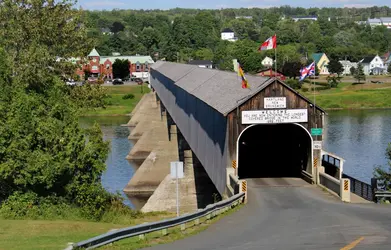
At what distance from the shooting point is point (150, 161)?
55.6m

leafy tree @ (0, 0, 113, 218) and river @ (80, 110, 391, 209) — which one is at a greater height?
leafy tree @ (0, 0, 113, 218)

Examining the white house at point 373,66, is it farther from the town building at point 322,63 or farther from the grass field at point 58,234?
the grass field at point 58,234

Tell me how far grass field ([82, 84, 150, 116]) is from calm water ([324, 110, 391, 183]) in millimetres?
36750

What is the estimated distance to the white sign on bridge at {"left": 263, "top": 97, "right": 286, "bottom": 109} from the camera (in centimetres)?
2486

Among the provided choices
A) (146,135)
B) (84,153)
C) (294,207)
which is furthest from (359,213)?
(146,135)

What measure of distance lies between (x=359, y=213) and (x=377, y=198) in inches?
142

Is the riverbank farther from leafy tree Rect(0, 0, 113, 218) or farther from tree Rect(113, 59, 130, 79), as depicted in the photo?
leafy tree Rect(0, 0, 113, 218)

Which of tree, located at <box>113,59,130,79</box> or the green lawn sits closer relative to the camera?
the green lawn

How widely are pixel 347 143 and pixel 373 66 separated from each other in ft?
369

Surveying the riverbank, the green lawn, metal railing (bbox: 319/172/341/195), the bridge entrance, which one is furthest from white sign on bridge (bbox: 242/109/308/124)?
the riverbank

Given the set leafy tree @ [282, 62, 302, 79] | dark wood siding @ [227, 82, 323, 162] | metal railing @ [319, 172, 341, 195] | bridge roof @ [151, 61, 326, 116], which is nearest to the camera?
metal railing @ [319, 172, 341, 195]

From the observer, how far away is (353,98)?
113 metres

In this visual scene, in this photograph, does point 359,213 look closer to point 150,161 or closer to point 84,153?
point 84,153

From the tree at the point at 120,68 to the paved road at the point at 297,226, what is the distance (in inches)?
5130
